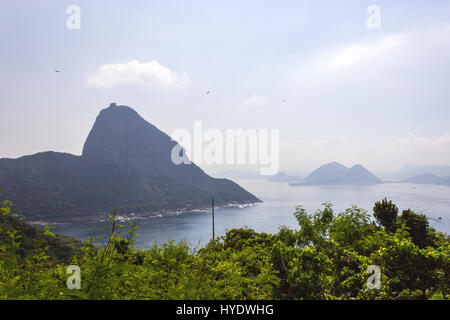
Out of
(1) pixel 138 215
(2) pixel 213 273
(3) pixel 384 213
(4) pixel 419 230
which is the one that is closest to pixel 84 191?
(1) pixel 138 215

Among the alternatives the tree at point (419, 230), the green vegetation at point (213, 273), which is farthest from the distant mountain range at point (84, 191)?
the green vegetation at point (213, 273)

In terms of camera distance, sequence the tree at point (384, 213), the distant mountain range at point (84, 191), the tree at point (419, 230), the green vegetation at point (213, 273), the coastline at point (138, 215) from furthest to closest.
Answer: the distant mountain range at point (84, 191), the coastline at point (138, 215), the tree at point (384, 213), the tree at point (419, 230), the green vegetation at point (213, 273)

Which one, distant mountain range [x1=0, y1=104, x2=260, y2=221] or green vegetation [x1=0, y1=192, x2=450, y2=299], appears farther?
distant mountain range [x1=0, y1=104, x2=260, y2=221]

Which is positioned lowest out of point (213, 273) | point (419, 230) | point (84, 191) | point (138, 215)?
point (138, 215)

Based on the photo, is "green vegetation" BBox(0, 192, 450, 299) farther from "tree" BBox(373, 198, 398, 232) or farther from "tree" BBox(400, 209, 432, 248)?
"tree" BBox(373, 198, 398, 232)

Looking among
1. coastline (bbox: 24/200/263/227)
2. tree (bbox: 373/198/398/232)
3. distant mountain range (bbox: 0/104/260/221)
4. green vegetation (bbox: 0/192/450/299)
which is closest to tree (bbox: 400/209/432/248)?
tree (bbox: 373/198/398/232)

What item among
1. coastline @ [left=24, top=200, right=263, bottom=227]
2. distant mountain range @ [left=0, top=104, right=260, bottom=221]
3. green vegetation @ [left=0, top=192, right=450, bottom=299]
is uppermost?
green vegetation @ [left=0, top=192, right=450, bottom=299]

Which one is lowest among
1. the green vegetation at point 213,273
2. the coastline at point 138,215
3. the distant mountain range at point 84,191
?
the coastline at point 138,215

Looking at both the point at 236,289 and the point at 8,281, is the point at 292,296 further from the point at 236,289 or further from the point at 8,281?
the point at 8,281

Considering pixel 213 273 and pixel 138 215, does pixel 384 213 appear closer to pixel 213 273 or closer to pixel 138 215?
pixel 213 273

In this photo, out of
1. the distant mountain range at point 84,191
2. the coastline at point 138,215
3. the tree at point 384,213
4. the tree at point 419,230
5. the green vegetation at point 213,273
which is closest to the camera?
the green vegetation at point 213,273

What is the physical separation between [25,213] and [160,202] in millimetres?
66484

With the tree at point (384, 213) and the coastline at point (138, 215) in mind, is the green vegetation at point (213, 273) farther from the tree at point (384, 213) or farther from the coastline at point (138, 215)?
the coastline at point (138, 215)
